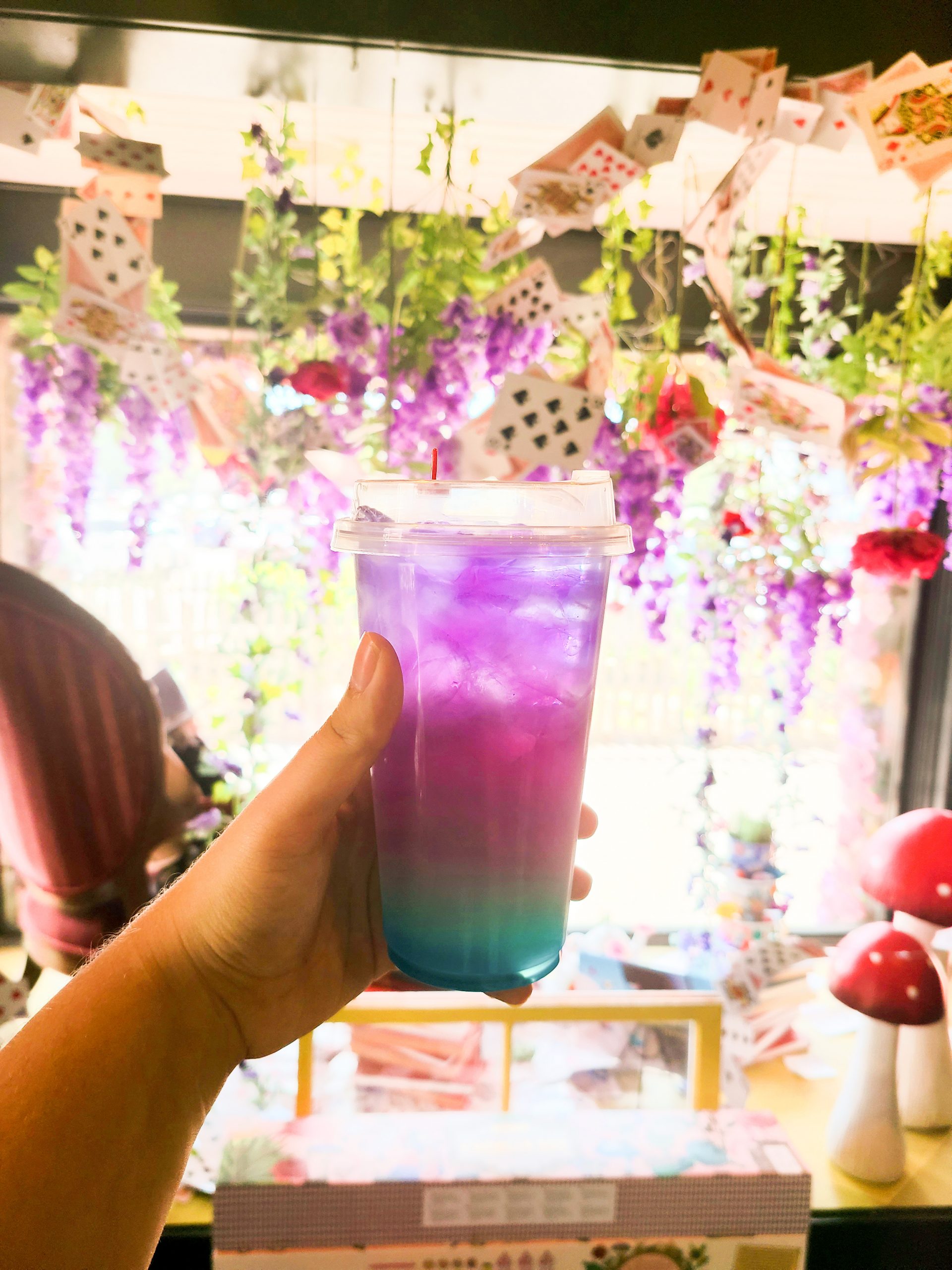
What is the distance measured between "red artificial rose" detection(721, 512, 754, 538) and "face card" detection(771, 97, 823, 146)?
2.48 feet

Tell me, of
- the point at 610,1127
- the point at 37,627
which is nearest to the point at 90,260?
the point at 37,627

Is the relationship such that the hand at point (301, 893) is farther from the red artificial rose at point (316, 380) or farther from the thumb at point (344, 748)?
the red artificial rose at point (316, 380)

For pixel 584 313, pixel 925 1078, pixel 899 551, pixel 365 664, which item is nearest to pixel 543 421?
pixel 584 313

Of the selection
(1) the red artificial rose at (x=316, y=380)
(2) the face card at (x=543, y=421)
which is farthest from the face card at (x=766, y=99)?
(1) the red artificial rose at (x=316, y=380)

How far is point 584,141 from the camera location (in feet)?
5.35

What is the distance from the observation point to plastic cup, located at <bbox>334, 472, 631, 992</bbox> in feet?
2.85

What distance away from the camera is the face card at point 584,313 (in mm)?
1819

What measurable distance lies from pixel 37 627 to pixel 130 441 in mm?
646

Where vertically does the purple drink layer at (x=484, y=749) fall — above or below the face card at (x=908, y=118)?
below

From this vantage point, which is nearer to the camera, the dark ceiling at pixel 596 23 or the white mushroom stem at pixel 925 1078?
the dark ceiling at pixel 596 23

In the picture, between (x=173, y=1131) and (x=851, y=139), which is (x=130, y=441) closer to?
(x=173, y=1131)

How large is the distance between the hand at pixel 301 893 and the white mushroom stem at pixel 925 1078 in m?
1.28

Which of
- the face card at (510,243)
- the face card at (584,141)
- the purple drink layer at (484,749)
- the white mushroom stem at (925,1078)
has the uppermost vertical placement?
the face card at (584,141)

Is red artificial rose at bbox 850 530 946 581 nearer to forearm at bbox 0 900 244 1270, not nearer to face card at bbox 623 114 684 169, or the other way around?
face card at bbox 623 114 684 169
